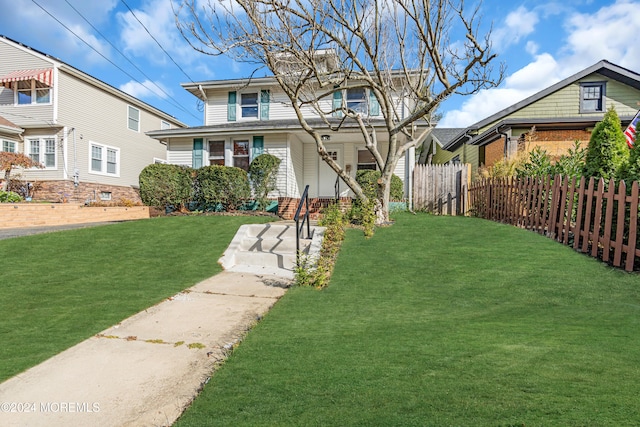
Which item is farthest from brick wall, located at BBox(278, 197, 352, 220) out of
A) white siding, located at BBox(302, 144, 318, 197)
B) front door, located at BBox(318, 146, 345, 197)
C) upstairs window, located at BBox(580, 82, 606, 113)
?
upstairs window, located at BBox(580, 82, 606, 113)

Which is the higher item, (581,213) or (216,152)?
(216,152)

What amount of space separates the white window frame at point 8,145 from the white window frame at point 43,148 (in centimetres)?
42

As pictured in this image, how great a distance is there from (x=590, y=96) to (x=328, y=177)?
12339mm

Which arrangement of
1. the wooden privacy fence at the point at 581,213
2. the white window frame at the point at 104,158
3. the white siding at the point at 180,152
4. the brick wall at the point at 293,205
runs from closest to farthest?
the wooden privacy fence at the point at 581,213 < the brick wall at the point at 293,205 < the white siding at the point at 180,152 < the white window frame at the point at 104,158

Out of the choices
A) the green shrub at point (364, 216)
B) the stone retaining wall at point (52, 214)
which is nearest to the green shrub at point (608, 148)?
the green shrub at point (364, 216)

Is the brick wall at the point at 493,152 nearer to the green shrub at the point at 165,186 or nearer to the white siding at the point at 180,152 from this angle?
the green shrub at the point at 165,186

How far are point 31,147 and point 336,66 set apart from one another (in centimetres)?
1679

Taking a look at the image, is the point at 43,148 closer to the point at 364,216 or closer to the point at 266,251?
the point at 266,251

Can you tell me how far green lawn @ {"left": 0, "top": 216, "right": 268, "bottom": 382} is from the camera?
3494mm

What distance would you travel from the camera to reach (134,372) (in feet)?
9.21

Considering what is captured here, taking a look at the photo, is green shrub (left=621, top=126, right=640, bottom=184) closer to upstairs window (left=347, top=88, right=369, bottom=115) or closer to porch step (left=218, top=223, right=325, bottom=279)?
porch step (left=218, top=223, right=325, bottom=279)

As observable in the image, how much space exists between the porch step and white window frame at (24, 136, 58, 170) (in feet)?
47.6

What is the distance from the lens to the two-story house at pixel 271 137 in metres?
14.2

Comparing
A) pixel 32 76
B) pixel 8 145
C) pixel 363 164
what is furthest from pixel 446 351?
pixel 8 145
